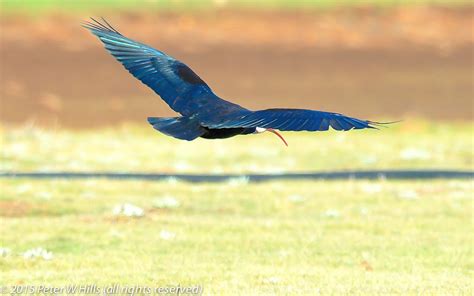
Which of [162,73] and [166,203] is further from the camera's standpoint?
[166,203]

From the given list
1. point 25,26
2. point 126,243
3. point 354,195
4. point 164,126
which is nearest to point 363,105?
point 25,26

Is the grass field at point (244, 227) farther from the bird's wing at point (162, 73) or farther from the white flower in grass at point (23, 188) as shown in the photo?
the bird's wing at point (162, 73)

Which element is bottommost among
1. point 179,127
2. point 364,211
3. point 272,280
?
point 272,280

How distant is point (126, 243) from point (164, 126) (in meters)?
2.86

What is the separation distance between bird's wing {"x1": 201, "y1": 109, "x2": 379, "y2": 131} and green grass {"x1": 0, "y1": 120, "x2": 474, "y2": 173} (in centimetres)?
1056

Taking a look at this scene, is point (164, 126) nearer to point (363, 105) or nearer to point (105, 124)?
point (105, 124)

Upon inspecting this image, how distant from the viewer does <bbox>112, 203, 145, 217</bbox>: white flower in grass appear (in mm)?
13625

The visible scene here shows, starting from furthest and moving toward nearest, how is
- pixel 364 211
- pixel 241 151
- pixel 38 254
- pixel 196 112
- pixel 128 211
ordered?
1. pixel 241 151
2. pixel 364 211
3. pixel 128 211
4. pixel 38 254
5. pixel 196 112

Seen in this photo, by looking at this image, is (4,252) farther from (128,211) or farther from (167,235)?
(128,211)

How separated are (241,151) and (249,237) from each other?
9.79m

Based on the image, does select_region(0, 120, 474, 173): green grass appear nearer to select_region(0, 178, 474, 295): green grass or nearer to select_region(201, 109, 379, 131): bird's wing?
select_region(0, 178, 474, 295): green grass

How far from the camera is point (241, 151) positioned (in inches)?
880

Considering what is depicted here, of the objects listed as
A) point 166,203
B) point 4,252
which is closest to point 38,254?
point 4,252

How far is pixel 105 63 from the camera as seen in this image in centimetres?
3450
